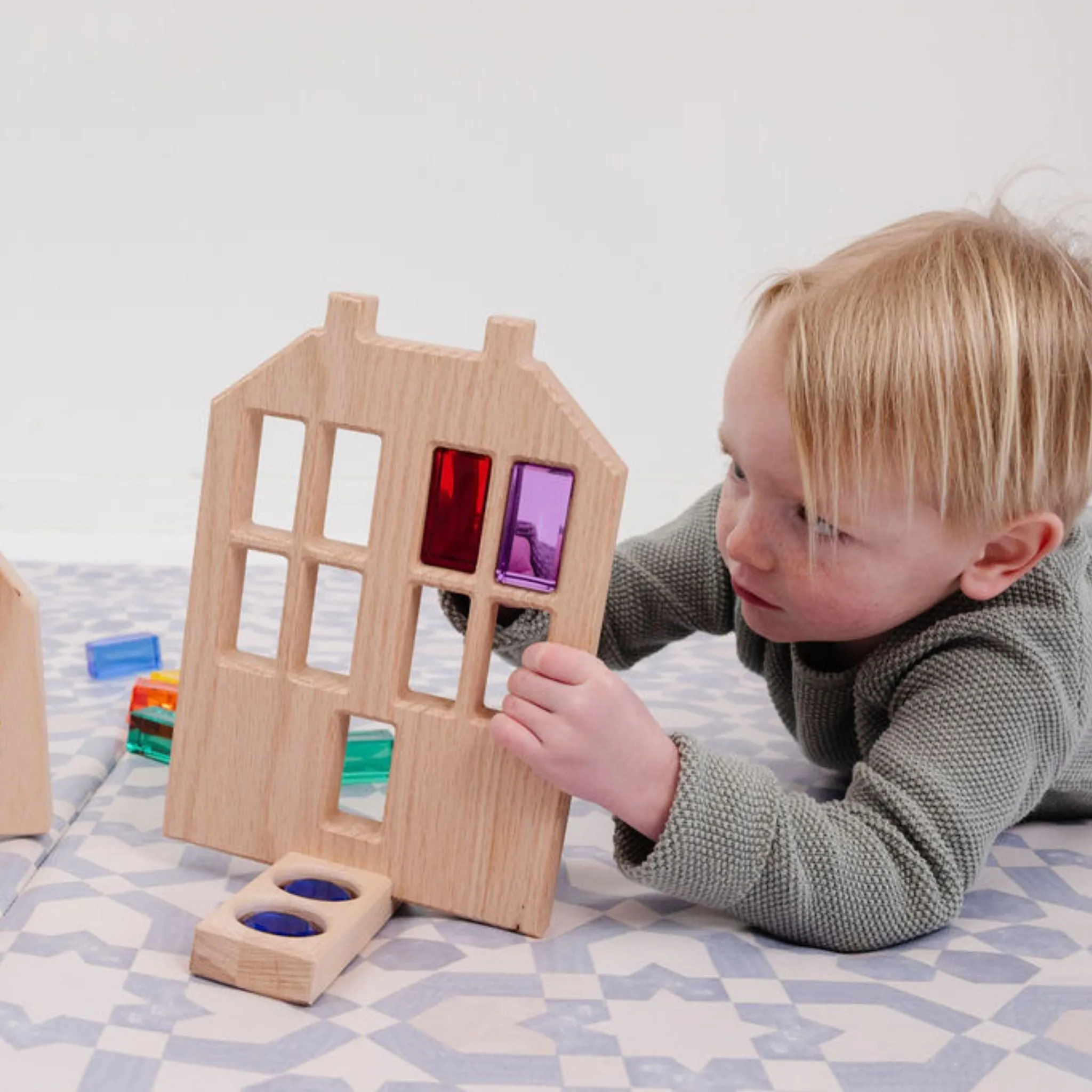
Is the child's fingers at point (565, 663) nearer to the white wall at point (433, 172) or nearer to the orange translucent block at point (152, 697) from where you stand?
the orange translucent block at point (152, 697)

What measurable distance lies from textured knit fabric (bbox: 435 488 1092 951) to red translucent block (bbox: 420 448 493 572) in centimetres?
13

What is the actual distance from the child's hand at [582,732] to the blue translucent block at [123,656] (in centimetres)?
43

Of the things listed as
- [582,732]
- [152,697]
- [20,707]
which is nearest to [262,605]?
[152,697]

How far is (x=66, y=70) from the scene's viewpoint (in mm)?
1682

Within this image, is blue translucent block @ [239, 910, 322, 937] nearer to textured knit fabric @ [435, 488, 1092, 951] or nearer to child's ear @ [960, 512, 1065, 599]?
textured knit fabric @ [435, 488, 1092, 951]

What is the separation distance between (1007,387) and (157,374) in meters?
1.31

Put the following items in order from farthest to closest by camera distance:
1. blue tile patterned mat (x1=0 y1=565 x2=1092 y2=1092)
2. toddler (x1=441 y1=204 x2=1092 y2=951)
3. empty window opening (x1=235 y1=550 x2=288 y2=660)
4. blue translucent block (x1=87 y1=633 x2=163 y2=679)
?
empty window opening (x1=235 y1=550 x2=288 y2=660) → blue translucent block (x1=87 y1=633 x2=163 y2=679) → toddler (x1=441 y1=204 x2=1092 y2=951) → blue tile patterned mat (x1=0 y1=565 x2=1092 y2=1092)

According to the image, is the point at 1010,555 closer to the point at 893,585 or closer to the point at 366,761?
the point at 893,585

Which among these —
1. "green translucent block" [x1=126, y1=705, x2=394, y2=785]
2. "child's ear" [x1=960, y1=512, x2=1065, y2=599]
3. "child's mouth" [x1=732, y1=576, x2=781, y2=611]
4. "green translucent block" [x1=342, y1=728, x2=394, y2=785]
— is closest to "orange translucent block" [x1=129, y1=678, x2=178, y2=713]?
"green translucent block" [x1=126, y1=705, x2=394, y2=785]

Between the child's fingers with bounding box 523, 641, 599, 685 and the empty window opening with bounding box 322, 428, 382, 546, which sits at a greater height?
the child's fingers with bounding box 523, 641, 599, 685

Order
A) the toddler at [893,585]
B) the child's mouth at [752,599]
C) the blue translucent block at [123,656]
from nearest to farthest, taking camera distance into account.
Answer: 1. the toddler at [893,585]
2. the child's mouth at [752,599]
3. the blue translucent block at [123,656]

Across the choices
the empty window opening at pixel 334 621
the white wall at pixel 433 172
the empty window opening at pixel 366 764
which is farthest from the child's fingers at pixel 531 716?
the white wall at pixel 433 172

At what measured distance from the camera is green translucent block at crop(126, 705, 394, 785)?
2.74 ft

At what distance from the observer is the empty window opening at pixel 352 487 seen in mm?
1804
